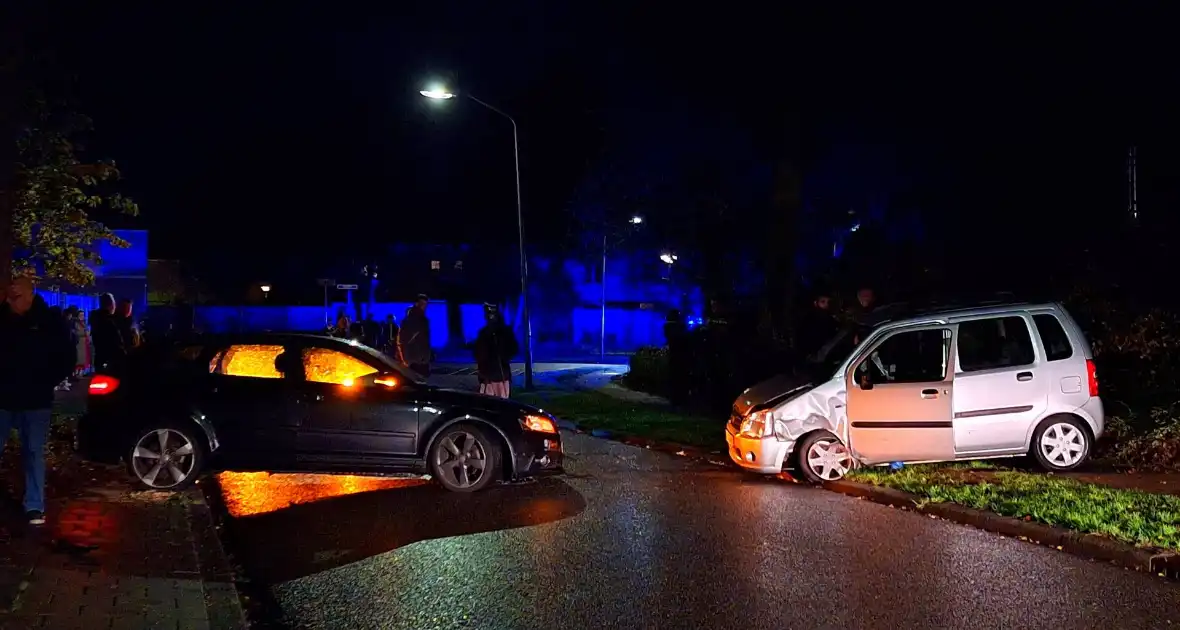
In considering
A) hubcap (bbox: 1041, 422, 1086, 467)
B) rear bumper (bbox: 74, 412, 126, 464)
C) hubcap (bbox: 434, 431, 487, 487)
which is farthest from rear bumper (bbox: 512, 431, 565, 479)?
hubcap (bbox: 1041, 422, 1086, 467)

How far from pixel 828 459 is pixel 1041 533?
8.77 ft

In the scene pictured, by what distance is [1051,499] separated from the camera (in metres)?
8.70

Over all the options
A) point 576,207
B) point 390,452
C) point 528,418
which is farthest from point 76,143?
point 576,207

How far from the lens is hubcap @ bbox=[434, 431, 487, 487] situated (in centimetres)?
972

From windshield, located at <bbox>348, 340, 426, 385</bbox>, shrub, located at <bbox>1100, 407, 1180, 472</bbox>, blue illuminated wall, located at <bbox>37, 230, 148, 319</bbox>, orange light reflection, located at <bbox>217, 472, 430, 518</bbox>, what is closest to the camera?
orange light reflection, located at <bbox>217, 472, 430, 518</bbox>

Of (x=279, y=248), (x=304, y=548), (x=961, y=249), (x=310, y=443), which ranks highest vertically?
(x=279, y=248)

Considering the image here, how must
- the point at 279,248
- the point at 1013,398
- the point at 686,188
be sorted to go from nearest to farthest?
the point at 1013,398 < the point at 686,188 < the point at 279,248

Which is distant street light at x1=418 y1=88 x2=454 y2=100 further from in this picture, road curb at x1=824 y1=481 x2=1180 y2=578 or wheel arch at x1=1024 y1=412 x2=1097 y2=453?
wheel arch at x1=1024 y1=412 x2=1097 y2=453

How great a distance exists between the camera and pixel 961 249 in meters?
17.5

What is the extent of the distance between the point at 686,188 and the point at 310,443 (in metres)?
28.1

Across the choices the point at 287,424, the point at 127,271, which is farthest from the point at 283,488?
the point at 127,271

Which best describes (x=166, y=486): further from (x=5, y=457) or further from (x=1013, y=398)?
(x=1013, y=398)

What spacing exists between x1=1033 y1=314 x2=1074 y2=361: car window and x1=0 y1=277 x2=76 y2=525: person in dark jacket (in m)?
8.74

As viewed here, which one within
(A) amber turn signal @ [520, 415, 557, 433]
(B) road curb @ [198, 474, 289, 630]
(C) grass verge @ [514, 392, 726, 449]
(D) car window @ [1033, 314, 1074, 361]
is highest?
(D) car window @ [1033, 314, 1074, 361]
